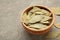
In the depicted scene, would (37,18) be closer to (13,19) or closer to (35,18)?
(35,18)

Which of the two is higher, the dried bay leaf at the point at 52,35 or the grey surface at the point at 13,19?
the grey surface at the point at 13,19


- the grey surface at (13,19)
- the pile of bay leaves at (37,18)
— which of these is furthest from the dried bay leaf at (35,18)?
the grey surface at (13,19)

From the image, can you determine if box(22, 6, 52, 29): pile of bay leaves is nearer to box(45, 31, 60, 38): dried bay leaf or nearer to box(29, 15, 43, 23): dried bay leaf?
box(29, 15, 43, 23): dried bay leaf

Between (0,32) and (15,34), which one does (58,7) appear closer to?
(15,34)

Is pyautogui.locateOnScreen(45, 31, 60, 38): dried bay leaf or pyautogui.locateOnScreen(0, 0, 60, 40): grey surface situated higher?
pyautogui.locateOnScreen(0, 0, 60, 40): grey surface

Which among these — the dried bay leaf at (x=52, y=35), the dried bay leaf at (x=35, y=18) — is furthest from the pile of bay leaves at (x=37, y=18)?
the dried bay leaf at (x=52, y=35)

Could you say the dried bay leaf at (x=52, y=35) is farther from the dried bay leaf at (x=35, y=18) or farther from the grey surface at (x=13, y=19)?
the dried bay leaf at (x=35, y=18)

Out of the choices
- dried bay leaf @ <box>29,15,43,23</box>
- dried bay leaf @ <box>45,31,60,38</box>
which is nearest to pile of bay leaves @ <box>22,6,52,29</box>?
dried bay leaf @ <box>29,15,43,23</box>
